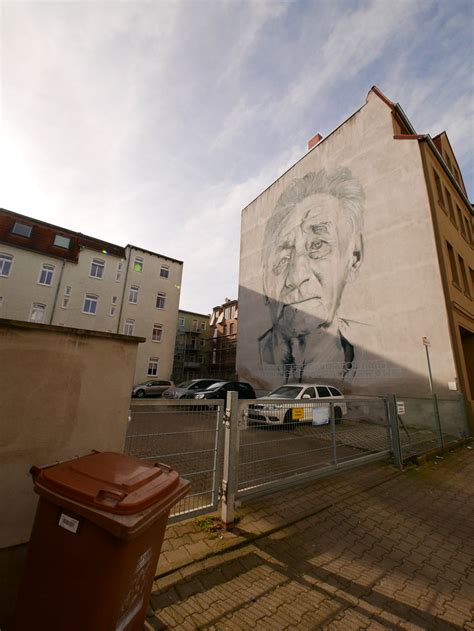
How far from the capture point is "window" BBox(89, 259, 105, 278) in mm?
25031

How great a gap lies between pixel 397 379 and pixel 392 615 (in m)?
11.0

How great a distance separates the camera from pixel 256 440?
13.1ft

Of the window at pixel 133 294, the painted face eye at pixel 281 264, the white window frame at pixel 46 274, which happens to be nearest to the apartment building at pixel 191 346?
the window at pixel 133 294

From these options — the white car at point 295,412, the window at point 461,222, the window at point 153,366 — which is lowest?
the white car at point 295,412

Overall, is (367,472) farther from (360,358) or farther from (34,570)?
(360,358)

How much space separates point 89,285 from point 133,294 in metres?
3.89

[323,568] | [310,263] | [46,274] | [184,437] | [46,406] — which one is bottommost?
[323,568]

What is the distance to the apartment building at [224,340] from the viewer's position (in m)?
35.9

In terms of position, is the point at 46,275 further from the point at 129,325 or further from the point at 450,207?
the point at 450,207

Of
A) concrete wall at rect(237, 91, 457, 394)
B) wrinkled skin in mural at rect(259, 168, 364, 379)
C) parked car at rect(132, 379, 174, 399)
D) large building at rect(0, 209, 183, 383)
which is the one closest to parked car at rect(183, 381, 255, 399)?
concrete wall at rect(237, 91, 457, 394)

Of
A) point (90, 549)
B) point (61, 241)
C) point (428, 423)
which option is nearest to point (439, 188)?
point (428, 423)

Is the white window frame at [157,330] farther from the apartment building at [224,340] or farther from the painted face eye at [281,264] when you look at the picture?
the painted face eye at [281,264]

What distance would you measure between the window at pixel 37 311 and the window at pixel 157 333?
903cm

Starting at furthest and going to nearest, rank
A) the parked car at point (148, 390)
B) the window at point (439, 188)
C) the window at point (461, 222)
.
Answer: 1. the parked car at point (148, 390)
2. the window at point (461, 222)
3. the window at point (439, 188)
